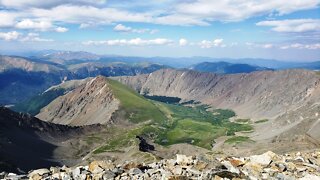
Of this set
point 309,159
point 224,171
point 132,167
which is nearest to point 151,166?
point 132,167

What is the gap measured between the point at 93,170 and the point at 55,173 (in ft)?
15.6

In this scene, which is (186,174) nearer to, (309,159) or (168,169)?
(168,169)

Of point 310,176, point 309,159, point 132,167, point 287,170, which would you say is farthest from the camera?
point 309,159

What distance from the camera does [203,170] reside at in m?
47.4

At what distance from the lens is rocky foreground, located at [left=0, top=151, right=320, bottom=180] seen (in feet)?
149

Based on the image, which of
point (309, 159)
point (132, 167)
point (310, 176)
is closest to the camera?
point (310, 176)

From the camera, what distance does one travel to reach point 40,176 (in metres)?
50.4

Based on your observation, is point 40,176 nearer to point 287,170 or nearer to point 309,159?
point 287,170

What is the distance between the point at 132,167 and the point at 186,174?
28.5 feet

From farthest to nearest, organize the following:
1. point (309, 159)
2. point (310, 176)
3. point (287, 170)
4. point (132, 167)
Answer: point (309, 159), point (132, 167), point (287, 170), point (310, 176)

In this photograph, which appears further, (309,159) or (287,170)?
(309,159)

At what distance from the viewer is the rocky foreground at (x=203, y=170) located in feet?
149

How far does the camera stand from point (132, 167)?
52125mm

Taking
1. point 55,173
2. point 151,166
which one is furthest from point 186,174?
point 55,173
